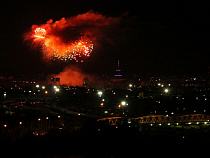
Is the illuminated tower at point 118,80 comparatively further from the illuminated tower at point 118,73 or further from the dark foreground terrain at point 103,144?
the dark foreground terrain at point 103,144

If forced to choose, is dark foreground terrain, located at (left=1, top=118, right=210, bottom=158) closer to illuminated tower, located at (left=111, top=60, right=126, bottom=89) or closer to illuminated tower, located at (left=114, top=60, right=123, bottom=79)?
illuminated tower, located at (left=111, top=60, right=126, bottom=89)

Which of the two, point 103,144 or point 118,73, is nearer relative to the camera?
point 103,144

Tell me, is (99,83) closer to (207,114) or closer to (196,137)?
(207,114)

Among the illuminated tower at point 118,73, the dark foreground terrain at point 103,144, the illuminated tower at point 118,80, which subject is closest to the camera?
the dark foreground terrain at point 103,144

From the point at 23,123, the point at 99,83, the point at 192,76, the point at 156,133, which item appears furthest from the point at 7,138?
the point at 192,76

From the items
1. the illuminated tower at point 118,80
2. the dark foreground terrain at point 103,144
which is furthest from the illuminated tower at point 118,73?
the dark foreground terrain at point 103,144

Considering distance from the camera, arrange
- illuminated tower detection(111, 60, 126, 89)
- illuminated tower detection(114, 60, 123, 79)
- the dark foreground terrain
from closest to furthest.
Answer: the dark foreground terrain < illuminated tower detection(111, 60, 126, 89) < illuminated tower detection(114, 60, 123, 79)

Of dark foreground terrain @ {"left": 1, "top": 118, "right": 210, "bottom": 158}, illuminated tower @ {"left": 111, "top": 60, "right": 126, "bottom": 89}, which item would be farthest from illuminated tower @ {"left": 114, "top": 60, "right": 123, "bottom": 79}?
dark foreground terrain @ {"left": 1, "top": 118, "right": 210, "bottom": 158}

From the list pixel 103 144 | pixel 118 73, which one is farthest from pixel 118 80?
pixel 103 144

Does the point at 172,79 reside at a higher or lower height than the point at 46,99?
higher

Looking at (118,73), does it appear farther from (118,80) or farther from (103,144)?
(103,144)

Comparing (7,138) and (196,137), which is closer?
(7,138)
